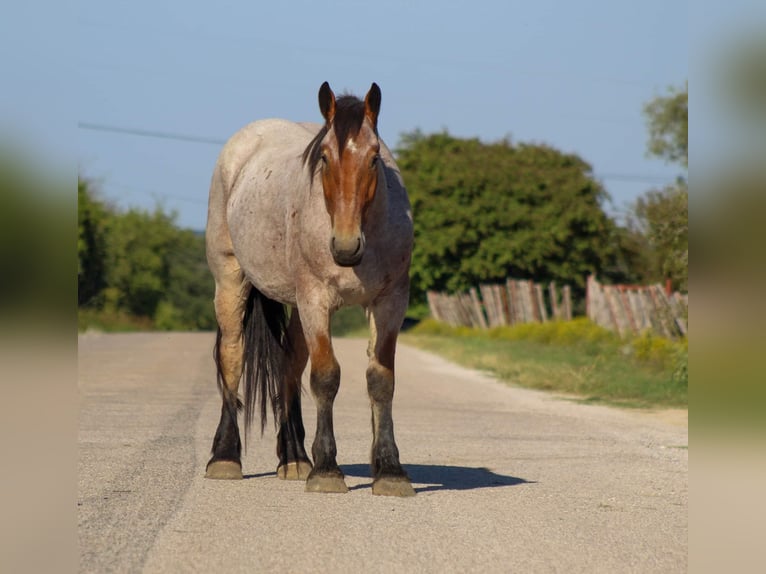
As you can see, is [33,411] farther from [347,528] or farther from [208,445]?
[208,445]

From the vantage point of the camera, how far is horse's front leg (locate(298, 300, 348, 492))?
24.2 feet

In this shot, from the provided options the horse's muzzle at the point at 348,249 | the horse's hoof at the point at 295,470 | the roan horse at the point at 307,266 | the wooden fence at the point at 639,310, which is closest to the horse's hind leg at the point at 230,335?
the roan horse at the point at 307,266

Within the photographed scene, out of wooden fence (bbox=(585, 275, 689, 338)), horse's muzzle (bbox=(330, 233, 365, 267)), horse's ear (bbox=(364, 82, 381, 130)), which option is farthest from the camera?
wooden fence (bbox=(585, 275, 689, 338))

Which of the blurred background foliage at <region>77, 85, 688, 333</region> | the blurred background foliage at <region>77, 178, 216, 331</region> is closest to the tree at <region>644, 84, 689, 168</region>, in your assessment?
the blurred background foliage at <region>77, 85, 688, 333</region>

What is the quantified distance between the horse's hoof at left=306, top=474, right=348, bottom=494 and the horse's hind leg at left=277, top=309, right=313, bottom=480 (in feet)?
3.01

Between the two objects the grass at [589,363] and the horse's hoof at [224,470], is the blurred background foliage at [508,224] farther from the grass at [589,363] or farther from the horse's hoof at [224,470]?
the horse's hoof at [224,470]

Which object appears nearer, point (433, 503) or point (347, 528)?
point (347, 528)

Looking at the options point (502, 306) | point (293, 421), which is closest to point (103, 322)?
point (502, 306)

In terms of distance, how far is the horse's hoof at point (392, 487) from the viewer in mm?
7324

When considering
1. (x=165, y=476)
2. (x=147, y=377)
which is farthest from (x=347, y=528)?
(x=147, y=377)

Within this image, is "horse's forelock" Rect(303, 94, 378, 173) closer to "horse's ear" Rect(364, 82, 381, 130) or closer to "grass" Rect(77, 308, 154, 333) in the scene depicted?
"horse's ear" Rect(364, 82, 381, 130)

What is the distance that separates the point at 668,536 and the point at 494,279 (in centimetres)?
5135

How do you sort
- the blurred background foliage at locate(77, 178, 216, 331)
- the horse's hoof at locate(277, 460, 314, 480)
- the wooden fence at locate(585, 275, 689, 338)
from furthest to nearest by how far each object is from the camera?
the blurred background foliage at locate(77, 178, 216, 331)
the wooden fence at locate(585, 275, 689, 338)
the horse's hoof at locate(277, 460, 314, 480)

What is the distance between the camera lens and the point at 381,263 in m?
7.32
